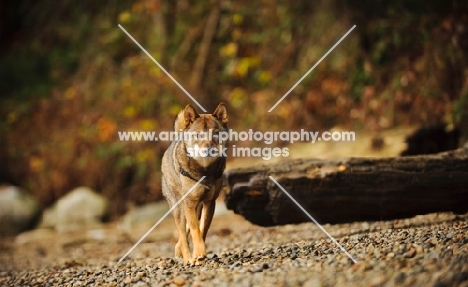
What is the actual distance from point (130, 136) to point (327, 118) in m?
2.83

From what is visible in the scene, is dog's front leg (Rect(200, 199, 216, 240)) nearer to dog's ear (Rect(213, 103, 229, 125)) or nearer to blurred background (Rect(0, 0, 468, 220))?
dog's ear (Rect(213, 103, 229, 125))

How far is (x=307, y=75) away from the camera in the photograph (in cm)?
1043

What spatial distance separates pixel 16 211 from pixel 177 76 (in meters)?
3.02

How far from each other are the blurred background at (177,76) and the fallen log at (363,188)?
162 inches

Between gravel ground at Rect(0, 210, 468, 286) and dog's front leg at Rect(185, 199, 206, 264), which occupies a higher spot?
dog's front leg at Rect(185, 199, 206, 264)

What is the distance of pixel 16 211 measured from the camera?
9.68 meters

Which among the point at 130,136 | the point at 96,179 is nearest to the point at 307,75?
the point at 130,136

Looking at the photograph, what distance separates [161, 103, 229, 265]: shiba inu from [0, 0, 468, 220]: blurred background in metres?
4.90

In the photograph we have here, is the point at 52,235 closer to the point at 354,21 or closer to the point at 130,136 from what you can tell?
the point at 130,136

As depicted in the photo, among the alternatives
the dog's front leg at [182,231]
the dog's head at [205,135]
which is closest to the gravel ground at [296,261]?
the dog's front leg at [182,231]

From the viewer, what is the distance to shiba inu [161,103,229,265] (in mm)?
4414

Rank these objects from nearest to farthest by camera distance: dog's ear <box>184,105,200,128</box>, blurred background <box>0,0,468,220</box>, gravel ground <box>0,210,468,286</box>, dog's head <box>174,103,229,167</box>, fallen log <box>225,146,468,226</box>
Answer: gravel ground <box>0,210,468,286</box>
dog's head <box>174,103,229,167</box>
dog's ear <box>184,105,200,128</box>
fallen log <box>225,146,468,226</box>
blurred background <box>0,0,468,220</box>

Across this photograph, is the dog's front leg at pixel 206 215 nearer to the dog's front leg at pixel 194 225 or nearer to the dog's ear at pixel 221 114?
the dog's front leg at pixel 194 225

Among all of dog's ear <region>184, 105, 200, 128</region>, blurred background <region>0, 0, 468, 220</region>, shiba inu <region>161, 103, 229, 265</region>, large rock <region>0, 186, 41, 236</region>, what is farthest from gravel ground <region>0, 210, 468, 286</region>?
blurred background <region>0, 0, 468, 220</region>
